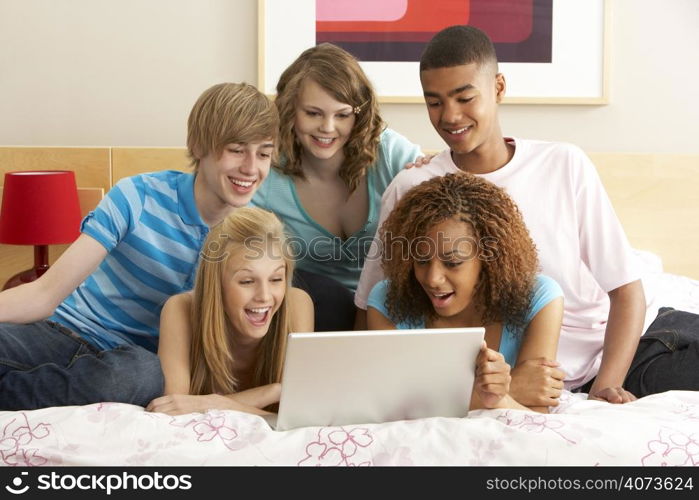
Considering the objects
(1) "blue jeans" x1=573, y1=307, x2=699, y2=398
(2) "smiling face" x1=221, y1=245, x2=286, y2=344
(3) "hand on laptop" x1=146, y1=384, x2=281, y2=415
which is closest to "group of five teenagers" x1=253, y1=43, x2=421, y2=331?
(2) "smiling face" x1=221, y1=245, x2=286, y2=344

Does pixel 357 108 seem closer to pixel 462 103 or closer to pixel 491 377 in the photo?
pixel 462 103

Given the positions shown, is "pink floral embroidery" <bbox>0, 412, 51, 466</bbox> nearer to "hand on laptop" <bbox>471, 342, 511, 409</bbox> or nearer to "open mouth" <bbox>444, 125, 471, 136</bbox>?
"hand on laptop" <bbox>471, 342, 511, 409</bbox>

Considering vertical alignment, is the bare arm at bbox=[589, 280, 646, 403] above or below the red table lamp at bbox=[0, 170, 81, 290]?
below

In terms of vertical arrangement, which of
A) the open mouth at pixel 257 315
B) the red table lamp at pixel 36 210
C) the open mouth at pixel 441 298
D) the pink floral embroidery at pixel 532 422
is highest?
the red table lamp at pixel 36 210

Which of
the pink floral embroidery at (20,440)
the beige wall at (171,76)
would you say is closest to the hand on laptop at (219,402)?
the pink floral embroidery at (20,440)

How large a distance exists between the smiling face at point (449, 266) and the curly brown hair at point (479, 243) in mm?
15

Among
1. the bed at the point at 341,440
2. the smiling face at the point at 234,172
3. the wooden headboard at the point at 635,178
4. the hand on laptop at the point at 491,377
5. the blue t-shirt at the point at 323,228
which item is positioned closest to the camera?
the bed at the point at 341,440

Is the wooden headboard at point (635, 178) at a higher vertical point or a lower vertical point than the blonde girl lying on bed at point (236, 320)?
higher

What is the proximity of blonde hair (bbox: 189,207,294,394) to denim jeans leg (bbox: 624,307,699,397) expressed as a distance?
72cm

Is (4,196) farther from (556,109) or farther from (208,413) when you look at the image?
(556,109)

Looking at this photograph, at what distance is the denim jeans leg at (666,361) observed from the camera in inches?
66.1

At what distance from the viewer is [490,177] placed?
184 centimetres

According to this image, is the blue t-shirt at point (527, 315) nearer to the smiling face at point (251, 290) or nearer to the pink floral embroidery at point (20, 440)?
the smiling face at point (251, 290)

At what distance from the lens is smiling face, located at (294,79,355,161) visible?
6.47 ft
